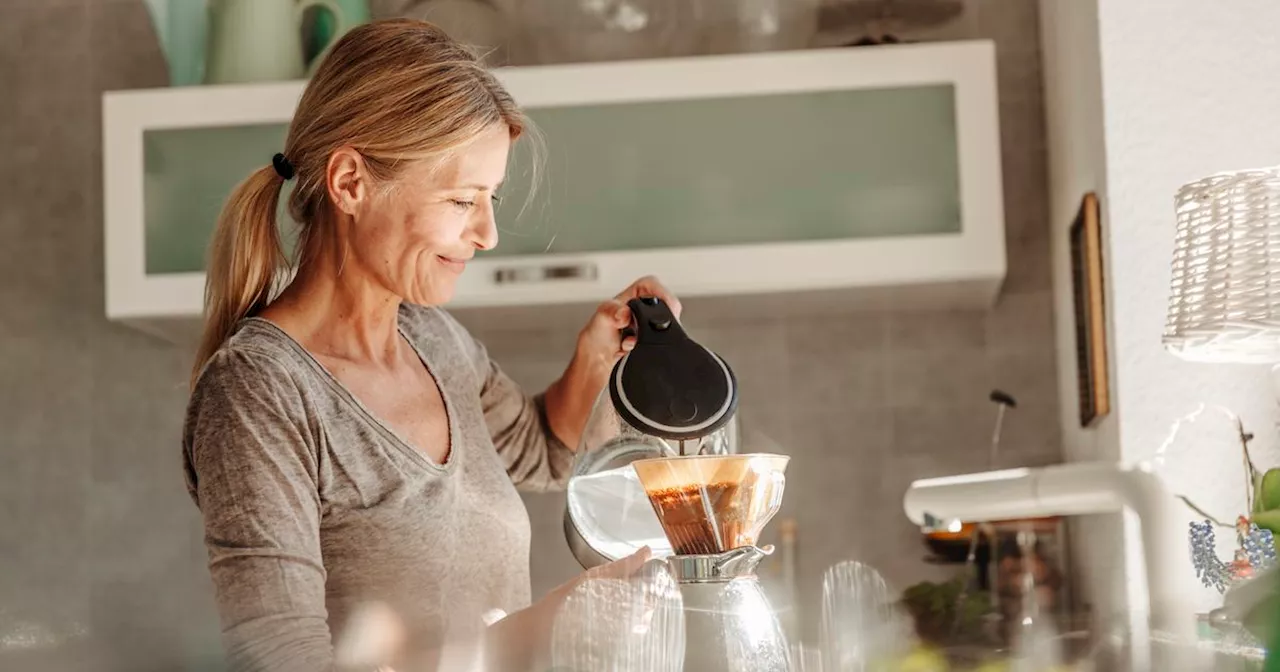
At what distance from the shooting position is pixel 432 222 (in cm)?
113

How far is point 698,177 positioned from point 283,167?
3.75 feet

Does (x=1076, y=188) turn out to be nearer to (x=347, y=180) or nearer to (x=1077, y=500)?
(x=1077, y=500)

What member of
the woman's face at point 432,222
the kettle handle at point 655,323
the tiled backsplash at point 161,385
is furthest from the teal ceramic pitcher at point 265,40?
the kettle handle at point 655,323

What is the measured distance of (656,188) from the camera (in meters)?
2.23

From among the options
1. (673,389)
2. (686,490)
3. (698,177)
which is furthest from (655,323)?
(698,177)

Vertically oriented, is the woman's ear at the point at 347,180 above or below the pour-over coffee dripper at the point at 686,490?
above

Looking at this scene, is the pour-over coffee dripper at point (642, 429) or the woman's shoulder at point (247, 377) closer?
the pour-over coffee dripper at point (642, 429)

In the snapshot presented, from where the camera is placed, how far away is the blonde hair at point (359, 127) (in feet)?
3.58

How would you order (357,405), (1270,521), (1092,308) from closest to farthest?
(1270,521) → (357,405) → (1092,308)

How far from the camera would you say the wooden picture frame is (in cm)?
169

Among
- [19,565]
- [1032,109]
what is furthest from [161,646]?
[1032,109]

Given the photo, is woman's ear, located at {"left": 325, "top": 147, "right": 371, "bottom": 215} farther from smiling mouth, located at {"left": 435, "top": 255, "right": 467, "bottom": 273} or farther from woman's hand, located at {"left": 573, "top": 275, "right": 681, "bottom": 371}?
woman's hand, located at {"left": 573, "top": 275, "right": 681, "bottom": 371}

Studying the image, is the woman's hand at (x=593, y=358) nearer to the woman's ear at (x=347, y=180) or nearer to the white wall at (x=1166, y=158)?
the woman's ear at (x=347, y=180)

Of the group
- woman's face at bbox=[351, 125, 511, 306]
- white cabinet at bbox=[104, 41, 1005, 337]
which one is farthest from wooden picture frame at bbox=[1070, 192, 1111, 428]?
woman's face at bbox=[351, 125, 511, 306]
